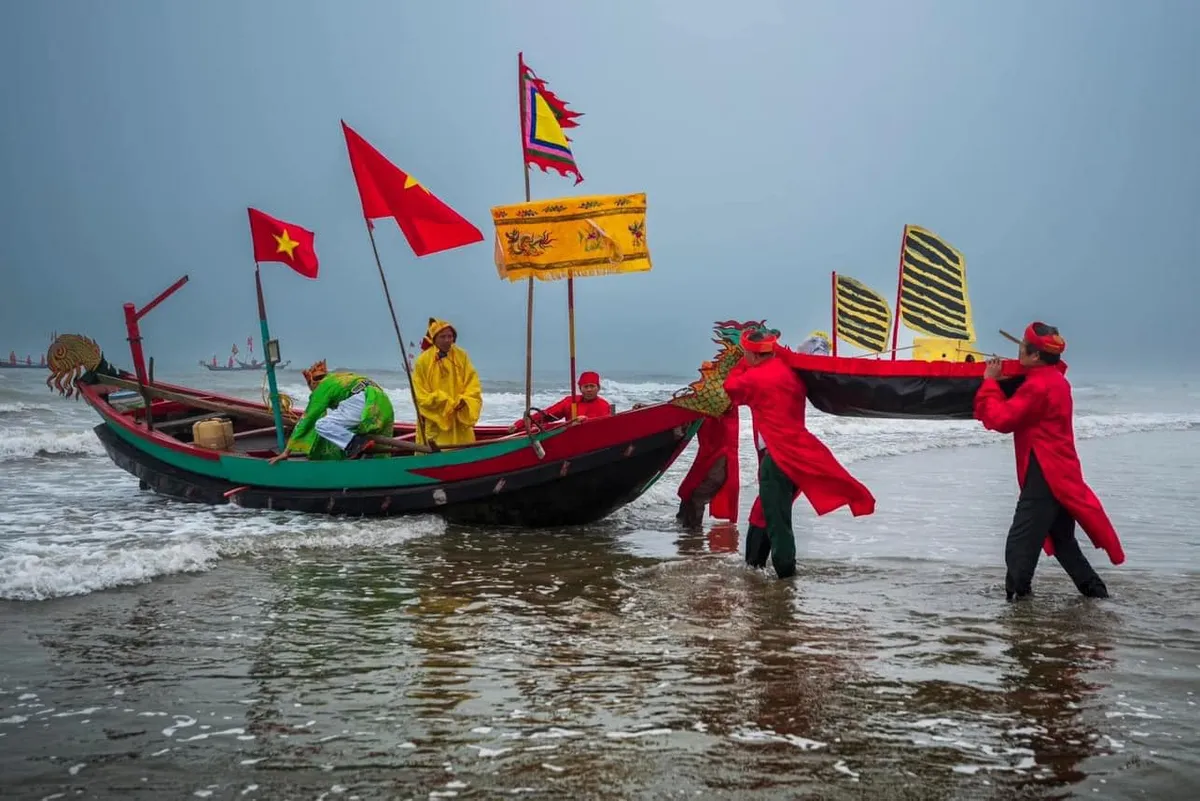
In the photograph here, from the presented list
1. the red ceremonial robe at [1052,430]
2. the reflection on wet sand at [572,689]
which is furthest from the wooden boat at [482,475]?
the red ceremonial robe at [1052,430]

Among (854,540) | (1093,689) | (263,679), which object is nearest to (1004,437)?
(854,540)

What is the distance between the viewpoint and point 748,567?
7.16 m

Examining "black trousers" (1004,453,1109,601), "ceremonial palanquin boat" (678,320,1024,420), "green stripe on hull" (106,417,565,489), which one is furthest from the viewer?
"green stripe on hull" (106,417,565,489)

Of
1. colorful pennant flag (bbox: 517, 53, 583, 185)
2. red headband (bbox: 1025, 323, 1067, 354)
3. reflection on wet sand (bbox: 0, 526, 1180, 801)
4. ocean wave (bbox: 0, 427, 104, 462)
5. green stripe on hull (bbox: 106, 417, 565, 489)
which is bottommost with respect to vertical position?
reflection on wet sand (bbox: 0, 526, 1180, 801)

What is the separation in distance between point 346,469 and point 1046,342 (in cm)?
608

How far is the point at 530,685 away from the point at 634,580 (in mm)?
2456

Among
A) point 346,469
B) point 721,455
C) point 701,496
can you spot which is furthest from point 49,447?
point 721,455

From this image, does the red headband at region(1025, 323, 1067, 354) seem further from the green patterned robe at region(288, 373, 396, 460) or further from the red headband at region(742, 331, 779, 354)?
the green patterned robe at region(288, 373, 396, 460)

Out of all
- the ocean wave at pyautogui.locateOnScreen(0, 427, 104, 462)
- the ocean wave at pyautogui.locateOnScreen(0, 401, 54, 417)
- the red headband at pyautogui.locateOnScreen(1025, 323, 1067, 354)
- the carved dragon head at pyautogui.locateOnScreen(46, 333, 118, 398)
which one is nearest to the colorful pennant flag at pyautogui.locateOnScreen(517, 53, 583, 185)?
the red headband at pyautogui.locateOnScreen(1025, 323, 1067, 354)

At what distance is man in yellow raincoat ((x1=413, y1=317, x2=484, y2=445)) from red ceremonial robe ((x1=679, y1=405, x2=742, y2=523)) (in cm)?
209

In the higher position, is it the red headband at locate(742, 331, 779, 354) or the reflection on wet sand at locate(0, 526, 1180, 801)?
A: the red headband at locate(742, 331, 779, 354)

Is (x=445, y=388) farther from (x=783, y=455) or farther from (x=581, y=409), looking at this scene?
(x=783, y=455)

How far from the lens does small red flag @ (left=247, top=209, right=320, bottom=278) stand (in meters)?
9.27

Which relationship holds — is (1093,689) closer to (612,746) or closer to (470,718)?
(612,746)
